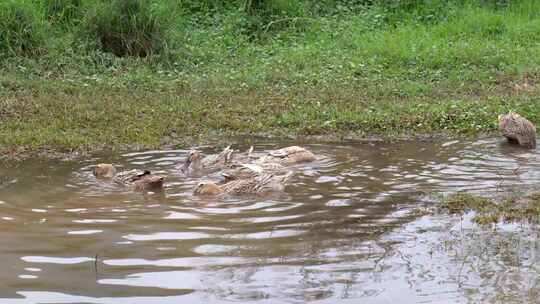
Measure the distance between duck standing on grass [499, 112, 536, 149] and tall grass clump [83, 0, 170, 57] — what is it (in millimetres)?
6867

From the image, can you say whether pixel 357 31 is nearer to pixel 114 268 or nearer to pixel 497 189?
pixel 497 189

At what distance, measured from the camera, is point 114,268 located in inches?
248

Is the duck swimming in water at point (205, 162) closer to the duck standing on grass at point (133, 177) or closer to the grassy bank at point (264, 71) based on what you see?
the duck standing on grass at point (133, 177)

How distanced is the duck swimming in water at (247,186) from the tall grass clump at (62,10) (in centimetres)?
882

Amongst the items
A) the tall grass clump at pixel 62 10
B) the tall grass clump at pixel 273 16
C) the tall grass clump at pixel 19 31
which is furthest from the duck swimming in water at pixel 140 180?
the tall grass clump at pixel 273 16

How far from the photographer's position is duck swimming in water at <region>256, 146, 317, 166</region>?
9.81 meters

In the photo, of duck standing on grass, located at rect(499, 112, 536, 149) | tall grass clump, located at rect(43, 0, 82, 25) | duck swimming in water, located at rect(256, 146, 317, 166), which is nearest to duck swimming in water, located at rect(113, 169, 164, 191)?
duck swimming in water, located at rect(256, 146, 317, 166)

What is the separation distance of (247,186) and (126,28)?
7.45 meters

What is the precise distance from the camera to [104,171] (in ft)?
30.5

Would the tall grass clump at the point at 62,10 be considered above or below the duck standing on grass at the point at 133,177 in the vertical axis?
above

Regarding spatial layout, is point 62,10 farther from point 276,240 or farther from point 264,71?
point 276,240

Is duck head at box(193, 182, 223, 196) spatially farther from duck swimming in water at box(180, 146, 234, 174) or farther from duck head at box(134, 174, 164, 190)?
duck swimming in water at box(180, 146, 234, 174)

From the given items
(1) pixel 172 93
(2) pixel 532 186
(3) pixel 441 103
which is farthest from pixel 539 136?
(1) pixel 172 93

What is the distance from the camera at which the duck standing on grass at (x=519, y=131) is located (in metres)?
10.3
